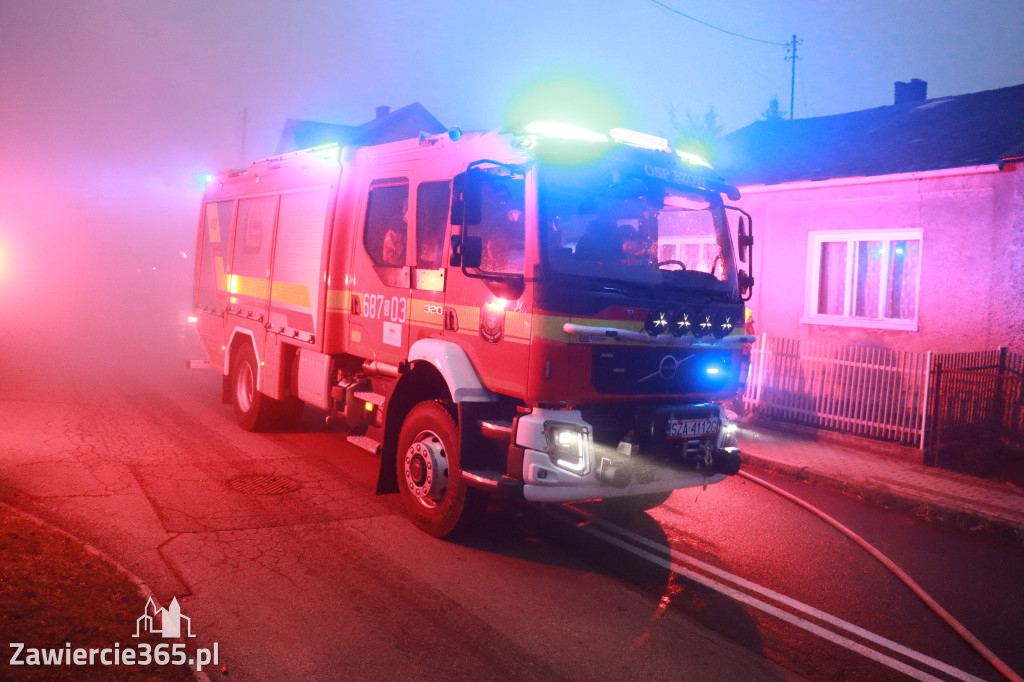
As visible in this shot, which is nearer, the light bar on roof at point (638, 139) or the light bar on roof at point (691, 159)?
the light bar on roof at point (638, 139)

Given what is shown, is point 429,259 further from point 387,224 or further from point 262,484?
point 262,484

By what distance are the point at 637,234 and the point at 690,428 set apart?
1.52 m

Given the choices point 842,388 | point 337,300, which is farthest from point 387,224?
point 842,388

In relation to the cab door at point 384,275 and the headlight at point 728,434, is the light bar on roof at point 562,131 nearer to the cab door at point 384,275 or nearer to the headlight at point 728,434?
the cab door at point 384,275

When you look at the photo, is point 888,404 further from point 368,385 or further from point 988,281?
point 368,385

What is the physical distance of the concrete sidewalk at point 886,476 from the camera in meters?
7.45

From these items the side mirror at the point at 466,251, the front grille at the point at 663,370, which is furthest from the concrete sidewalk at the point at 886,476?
the side mirror at the point at 466,251

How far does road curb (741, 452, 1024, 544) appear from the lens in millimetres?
7102

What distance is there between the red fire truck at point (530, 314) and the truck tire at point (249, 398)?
6.15ft

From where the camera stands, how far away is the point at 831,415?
10797mm

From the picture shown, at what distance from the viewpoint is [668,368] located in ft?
18.5

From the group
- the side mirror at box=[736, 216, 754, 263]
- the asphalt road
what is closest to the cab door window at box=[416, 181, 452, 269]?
the asphalt road

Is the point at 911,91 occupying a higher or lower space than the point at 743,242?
higher

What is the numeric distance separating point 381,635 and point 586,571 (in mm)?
1720
